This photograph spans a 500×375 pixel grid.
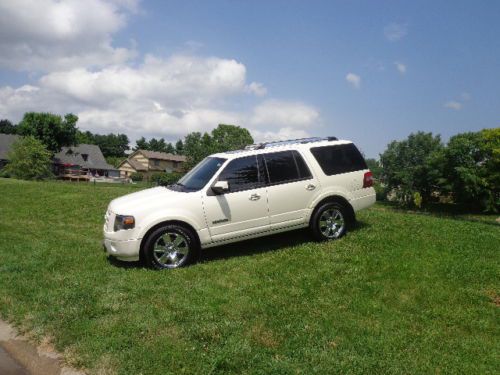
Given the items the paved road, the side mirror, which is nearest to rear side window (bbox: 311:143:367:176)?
the side mirror

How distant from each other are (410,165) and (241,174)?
2205 inches

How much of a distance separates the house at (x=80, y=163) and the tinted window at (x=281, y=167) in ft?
225

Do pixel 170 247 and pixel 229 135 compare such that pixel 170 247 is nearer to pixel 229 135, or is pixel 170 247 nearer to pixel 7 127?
pixel 229 135

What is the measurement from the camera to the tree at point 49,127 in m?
54.1

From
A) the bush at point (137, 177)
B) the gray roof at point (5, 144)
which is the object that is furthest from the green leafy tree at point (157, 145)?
the gray roof at point (5, 144)

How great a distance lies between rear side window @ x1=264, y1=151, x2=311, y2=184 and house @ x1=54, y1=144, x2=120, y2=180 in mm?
68662

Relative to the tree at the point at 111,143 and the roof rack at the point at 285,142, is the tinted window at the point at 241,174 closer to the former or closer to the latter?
the roof rack at the point at 285,142

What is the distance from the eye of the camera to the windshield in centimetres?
764

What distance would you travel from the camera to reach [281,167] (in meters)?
8.01

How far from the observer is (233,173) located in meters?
7.65

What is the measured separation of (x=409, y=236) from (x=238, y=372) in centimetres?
567

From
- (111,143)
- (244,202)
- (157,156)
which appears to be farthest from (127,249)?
(111,143)

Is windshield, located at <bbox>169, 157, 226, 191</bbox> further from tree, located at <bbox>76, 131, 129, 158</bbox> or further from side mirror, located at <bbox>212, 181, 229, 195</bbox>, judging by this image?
tree, located at <bbox>76, 131, 129, 158</bbox>

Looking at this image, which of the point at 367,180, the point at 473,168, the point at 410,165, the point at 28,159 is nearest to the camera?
the point at 367,180
